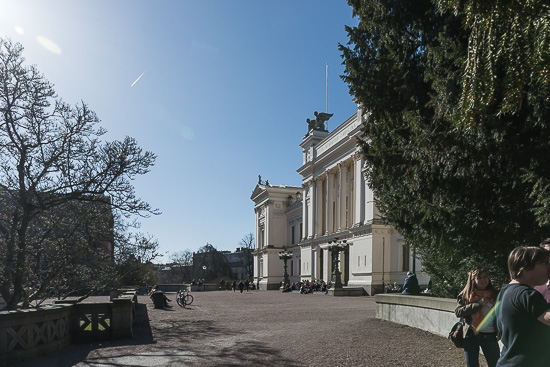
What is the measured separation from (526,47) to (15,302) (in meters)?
11.7

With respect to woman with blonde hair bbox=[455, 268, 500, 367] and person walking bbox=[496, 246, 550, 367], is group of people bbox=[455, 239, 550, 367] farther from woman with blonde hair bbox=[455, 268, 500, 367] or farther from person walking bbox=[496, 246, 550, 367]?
woman with blonde hair bbox=[455, 268, 500, 367]

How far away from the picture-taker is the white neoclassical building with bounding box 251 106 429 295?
37.7 metres

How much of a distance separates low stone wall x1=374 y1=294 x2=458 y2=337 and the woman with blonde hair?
180 inches

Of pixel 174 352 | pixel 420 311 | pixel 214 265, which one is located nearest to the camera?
pixel 174 352

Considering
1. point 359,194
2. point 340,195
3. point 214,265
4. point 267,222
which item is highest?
point 340,195

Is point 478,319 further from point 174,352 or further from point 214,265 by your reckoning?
point 214,265

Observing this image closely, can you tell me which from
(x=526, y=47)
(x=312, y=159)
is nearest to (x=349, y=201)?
(x=312, y=159)

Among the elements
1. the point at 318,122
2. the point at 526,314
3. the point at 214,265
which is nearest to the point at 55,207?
the point at 526,314

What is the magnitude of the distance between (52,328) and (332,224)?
41061 millimetres

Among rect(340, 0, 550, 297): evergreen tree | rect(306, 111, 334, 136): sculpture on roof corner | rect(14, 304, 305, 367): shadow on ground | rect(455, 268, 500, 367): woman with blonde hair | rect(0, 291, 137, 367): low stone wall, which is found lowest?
rect(14, 304, 305, 367): shadow on ground

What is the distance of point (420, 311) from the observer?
11.4 metres

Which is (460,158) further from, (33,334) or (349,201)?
(349,201)

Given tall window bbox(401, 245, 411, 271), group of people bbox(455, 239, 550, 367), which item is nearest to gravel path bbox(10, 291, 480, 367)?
group of people bbox(455, 239, 550, 367)

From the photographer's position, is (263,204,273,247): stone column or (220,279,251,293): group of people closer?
(220,279,251,293): group of people
